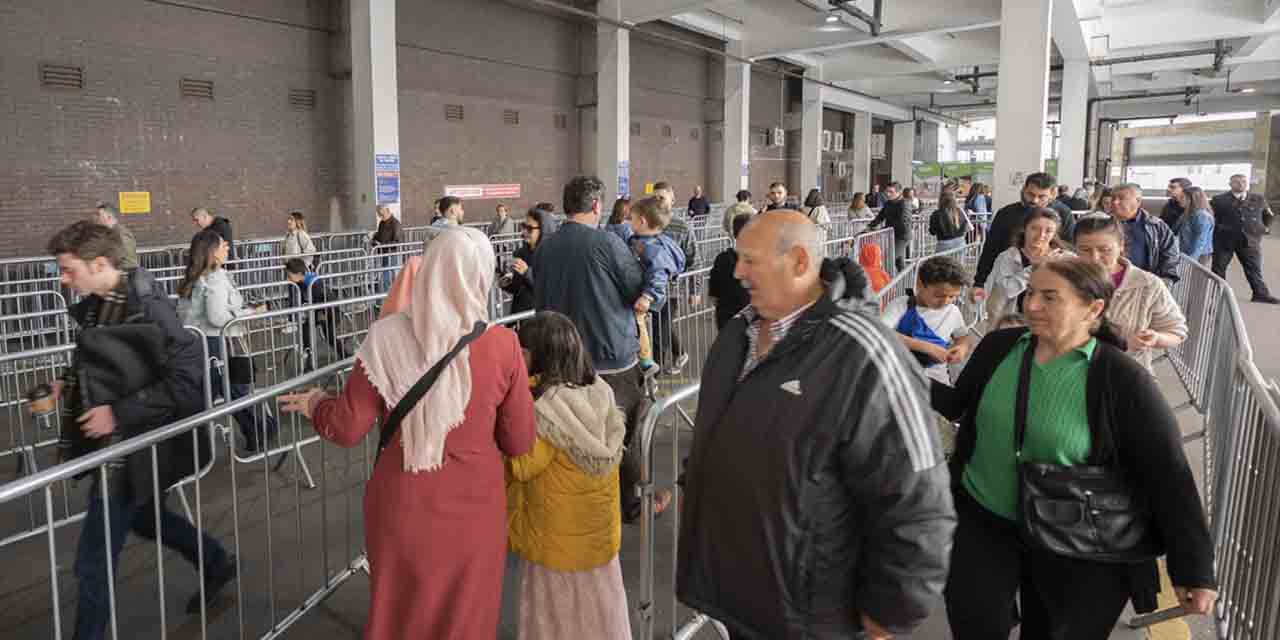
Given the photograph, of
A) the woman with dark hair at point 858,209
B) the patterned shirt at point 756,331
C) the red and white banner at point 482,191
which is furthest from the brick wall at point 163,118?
the patterned shirt at point 756,331

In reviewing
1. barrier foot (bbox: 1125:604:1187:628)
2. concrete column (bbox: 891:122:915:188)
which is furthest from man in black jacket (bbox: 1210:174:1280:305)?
concrete column (bbox: 891:122:915:188)

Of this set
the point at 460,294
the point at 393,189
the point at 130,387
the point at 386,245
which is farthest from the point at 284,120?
the point at 460,294

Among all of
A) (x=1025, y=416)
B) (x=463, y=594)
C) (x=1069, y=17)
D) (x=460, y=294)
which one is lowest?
(x=463, y=594)

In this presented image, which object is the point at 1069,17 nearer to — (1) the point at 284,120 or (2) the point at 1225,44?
(2) the point at 1225,44

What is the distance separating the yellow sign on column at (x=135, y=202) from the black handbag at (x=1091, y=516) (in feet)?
41.3

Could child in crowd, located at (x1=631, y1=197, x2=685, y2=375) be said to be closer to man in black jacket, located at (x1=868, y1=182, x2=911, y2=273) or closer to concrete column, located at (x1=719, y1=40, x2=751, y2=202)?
man in black jacket, located at (x1=868, y1=182, x2=911, y2=273)

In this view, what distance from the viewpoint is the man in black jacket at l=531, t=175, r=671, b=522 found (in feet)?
14.8

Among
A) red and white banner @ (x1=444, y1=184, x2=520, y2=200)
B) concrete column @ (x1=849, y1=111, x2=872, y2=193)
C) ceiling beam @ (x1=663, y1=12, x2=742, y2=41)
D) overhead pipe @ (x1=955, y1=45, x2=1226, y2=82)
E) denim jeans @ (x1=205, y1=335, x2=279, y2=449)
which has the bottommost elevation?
denim jeans @ (x1=205, y1=335, x2=279, y2=449)

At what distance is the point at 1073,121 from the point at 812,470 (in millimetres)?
22948

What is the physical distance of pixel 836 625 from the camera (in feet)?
6.17

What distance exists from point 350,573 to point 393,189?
10.8m

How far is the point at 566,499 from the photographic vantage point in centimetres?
301

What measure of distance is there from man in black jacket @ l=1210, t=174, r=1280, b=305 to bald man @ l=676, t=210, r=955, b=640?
42.2ft

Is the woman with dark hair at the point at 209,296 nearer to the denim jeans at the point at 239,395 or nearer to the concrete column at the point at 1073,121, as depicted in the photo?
the denim jeans at the point at 239,395
